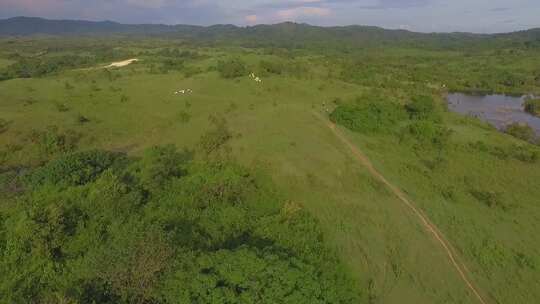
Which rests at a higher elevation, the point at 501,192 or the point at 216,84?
the point at 216,84

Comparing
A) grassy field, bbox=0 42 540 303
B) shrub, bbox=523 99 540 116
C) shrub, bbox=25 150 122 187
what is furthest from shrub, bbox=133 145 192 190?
shrub, bbox=523 99 540 116

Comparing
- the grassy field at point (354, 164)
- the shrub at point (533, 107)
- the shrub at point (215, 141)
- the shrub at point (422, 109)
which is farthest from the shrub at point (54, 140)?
the shrub at point (533, 107)

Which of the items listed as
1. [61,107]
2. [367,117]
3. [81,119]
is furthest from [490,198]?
[61,107]

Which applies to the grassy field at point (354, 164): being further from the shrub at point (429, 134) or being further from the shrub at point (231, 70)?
the shrub at point (231, 70)

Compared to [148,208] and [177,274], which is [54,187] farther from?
[177,274]

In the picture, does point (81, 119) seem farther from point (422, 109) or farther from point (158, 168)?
point (422, 109)

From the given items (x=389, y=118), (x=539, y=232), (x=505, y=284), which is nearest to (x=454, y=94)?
(x=389, y=118)
